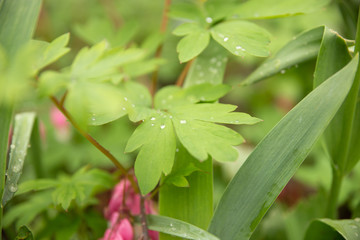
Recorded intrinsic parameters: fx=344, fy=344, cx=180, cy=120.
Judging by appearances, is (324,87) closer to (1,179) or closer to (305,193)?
(1,179)

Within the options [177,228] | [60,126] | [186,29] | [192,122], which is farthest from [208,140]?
[60,126]

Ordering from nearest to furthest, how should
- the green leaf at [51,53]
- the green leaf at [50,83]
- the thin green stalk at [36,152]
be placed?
the green leaf at [50,83]
the green leaf at [51,53]
the thin green stalk at [36,152]

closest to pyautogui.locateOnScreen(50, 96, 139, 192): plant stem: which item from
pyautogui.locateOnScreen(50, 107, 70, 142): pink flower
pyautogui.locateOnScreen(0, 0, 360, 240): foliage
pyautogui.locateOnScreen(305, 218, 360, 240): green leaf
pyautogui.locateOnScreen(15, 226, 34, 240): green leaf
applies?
pyautogui.locateOnScreen(0, 0, 360, 240): foliage

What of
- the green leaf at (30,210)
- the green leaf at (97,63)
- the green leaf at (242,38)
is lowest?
the green leaf at (30,210)

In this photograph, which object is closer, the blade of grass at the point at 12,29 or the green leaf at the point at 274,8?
the blade of grass at the point at 12,29

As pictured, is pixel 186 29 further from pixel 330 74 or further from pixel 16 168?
pixel 16 168

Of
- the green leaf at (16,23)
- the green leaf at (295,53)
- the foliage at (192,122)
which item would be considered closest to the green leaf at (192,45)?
the foliage at (192,122)

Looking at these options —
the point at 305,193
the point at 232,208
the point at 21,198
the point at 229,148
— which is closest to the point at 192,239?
the point at 232,208

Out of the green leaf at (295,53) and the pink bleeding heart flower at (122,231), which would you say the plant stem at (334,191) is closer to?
the green leaf at (295,53)
